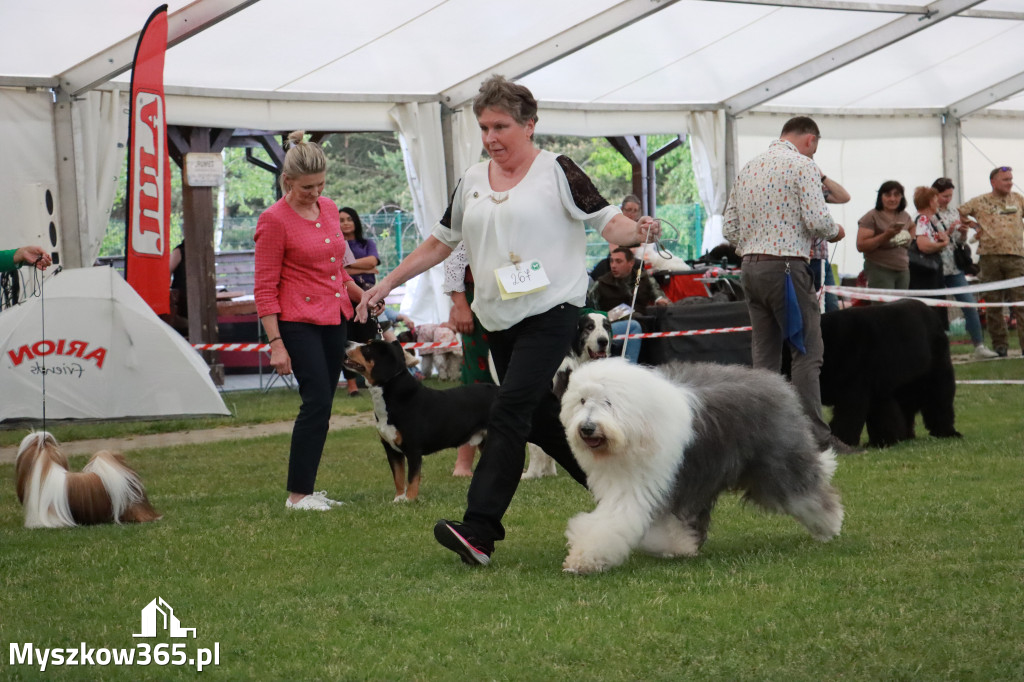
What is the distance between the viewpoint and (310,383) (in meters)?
6.08

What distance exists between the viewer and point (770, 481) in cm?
466

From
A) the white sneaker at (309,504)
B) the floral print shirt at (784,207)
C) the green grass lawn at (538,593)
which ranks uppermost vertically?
the floral print shirt at (784,207)

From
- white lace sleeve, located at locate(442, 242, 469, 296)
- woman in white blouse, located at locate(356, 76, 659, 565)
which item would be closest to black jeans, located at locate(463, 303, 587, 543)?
woman in white blouse, located at locate(356, 76, 659, 565)

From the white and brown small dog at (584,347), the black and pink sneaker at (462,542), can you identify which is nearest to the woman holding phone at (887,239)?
the white and brown small dog at (584,347)

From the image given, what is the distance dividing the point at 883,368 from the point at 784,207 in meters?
1.29

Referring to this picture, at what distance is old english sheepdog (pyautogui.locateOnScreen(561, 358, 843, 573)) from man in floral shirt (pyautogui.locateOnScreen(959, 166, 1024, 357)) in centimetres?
923

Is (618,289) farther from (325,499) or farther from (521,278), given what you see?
(521,278)

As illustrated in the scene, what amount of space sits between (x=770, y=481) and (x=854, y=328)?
3177 millimetres

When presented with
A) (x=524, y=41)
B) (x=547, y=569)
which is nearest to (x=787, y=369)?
(x=547, y=569)

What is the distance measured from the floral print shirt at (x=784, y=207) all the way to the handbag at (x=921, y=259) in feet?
20.5

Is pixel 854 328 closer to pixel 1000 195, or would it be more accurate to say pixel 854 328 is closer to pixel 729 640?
pixel 729 640

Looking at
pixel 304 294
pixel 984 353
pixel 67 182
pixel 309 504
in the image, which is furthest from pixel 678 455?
pixel 984 353

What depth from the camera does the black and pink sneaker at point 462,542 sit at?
452 centimetres

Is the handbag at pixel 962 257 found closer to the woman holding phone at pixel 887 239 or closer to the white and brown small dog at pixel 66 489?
the woman holding phone at pixel 887 239
